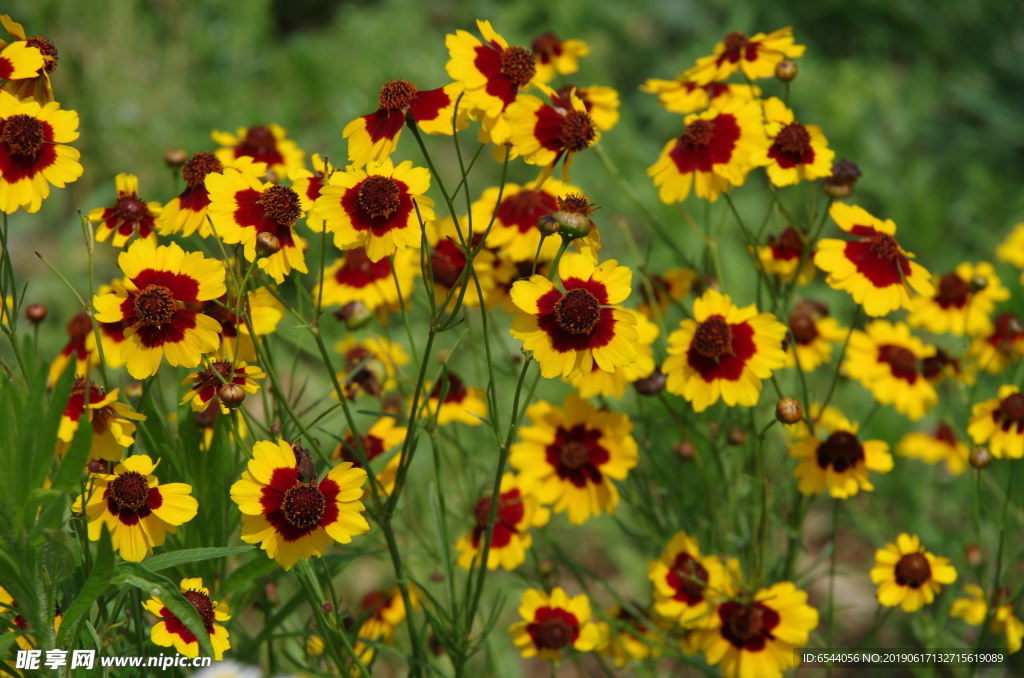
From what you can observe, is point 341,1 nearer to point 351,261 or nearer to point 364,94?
point 364,94

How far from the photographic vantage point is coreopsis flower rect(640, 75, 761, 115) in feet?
5.48

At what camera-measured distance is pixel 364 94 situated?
4.10 meters

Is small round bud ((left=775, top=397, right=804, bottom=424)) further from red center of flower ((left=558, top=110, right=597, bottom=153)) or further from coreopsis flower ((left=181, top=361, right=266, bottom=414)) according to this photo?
coreopsis flower ((left=181, top=361, right=266, bottom=414))

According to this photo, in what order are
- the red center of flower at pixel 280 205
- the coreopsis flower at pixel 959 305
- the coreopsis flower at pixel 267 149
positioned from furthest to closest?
the coreopsis flower at pixel 959 305, the coreopsis flower at pixel 267 149, the red center of flower at pixel 280 205

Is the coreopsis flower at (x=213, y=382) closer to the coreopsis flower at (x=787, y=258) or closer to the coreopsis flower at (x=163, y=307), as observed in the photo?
the coreopsis flower at (x=163, y=307)

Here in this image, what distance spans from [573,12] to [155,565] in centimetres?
406

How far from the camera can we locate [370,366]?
5.43 feet

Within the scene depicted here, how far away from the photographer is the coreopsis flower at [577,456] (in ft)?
5.13

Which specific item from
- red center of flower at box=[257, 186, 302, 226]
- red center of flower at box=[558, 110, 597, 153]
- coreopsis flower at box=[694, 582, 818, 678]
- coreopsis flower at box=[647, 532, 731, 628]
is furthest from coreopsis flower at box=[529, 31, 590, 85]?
coreopsis flower at box=[694, 582, 818, 678]

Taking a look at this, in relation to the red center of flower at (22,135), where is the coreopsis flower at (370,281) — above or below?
above

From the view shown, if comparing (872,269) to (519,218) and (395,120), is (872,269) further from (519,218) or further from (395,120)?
(395,120)

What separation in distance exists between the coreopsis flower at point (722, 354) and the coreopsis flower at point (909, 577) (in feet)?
1.49

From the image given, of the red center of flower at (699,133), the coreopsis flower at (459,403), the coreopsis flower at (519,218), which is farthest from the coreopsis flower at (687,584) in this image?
the red center of flower at (699,133)

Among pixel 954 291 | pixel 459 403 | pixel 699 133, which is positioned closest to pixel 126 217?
pixel 459 403
